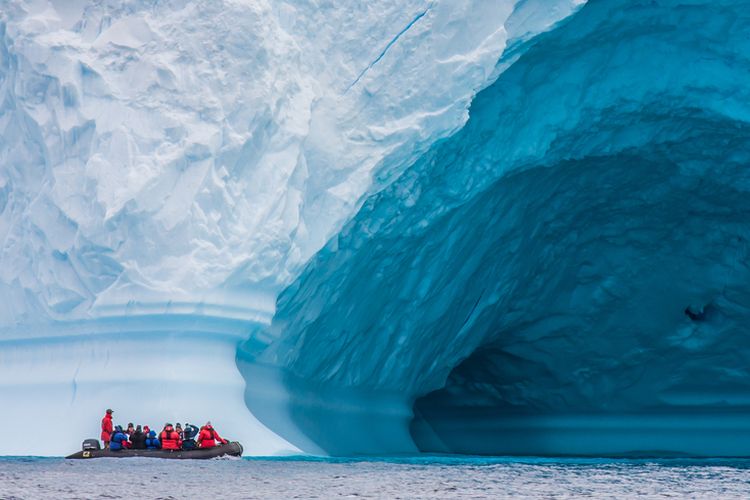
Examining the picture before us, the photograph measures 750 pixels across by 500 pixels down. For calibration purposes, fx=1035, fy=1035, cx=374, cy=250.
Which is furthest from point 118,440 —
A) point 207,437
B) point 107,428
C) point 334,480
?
point 334,480

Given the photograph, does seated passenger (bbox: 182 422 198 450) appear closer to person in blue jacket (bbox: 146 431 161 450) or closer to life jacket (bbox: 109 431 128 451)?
person in blue jacket (bbox: 146 431 161 450)

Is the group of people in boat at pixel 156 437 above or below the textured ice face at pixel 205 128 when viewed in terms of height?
below

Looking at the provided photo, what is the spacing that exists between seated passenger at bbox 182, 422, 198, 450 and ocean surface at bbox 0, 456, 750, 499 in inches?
6.4

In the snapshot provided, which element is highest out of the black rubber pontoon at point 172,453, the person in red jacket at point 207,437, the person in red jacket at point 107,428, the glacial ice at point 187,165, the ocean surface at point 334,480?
the glacial ice at point 187,165

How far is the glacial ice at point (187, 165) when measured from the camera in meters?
10.4

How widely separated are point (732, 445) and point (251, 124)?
425 inches

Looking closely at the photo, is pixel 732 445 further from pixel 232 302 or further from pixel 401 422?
pixel 232 302

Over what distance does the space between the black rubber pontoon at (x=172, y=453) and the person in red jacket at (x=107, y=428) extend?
103mm

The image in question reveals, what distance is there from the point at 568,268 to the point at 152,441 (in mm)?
7773

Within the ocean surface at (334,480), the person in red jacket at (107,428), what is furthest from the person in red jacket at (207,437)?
the person in red jacket at (107,428)

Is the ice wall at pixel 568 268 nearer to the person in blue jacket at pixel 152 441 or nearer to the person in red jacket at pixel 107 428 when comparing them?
the person in blue jacket at pixel 152 441

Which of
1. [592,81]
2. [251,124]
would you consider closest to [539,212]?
[592,81]

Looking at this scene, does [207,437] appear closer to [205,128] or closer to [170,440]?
[170,440]

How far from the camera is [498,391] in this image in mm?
18172
